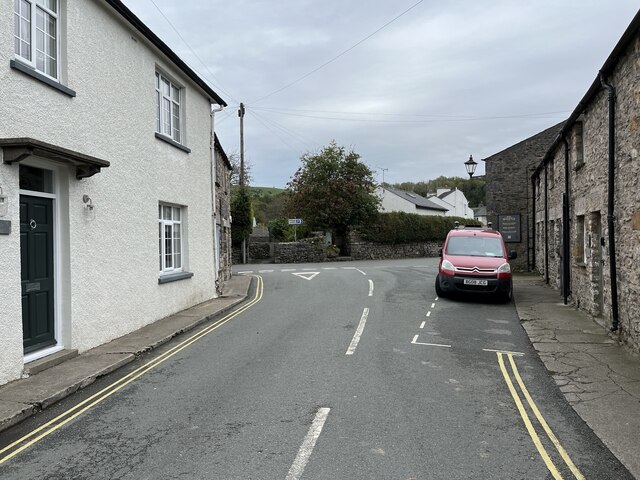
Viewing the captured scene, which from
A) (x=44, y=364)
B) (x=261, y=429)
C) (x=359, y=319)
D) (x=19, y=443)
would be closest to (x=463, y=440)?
(x=261, y=429)

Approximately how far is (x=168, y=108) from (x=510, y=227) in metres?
16.7

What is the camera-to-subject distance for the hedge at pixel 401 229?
37594mm

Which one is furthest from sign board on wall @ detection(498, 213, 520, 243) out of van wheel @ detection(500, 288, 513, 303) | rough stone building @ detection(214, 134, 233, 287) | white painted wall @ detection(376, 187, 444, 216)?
white painted wall @ detection(376, 187, 444, 216)

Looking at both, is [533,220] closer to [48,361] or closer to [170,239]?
[170,239]

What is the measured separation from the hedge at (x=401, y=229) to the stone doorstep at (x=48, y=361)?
3061 centimetres

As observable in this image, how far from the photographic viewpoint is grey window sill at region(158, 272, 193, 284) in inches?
431

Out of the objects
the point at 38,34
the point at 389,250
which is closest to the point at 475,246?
the point at 38,34

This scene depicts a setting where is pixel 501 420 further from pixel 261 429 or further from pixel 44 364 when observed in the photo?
pixel 44 364

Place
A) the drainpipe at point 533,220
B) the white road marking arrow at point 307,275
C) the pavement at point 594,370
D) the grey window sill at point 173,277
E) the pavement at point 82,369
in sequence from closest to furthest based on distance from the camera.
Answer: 1. the pavement at point 594,370
2. the pavement at point 82,369
3. the grey window sill at point 173,277
4. the white road marking arrow at point 307,275
5. the drainpipe at point 533,220

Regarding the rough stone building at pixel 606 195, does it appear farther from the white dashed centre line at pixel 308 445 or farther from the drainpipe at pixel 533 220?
the drainpipe at pixel 533 220

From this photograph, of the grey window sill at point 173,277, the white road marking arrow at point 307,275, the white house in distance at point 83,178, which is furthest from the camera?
the white road marking arrow at point 307,275

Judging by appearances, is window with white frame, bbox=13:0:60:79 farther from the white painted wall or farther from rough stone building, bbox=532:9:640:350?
the white painted wall

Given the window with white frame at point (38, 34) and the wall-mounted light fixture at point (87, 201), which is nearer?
the window with white frame at point (38, 34)

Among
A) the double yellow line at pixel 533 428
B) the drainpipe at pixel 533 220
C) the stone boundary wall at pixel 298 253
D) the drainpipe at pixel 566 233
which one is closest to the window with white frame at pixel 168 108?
the double yellow line at pixel 533 428
